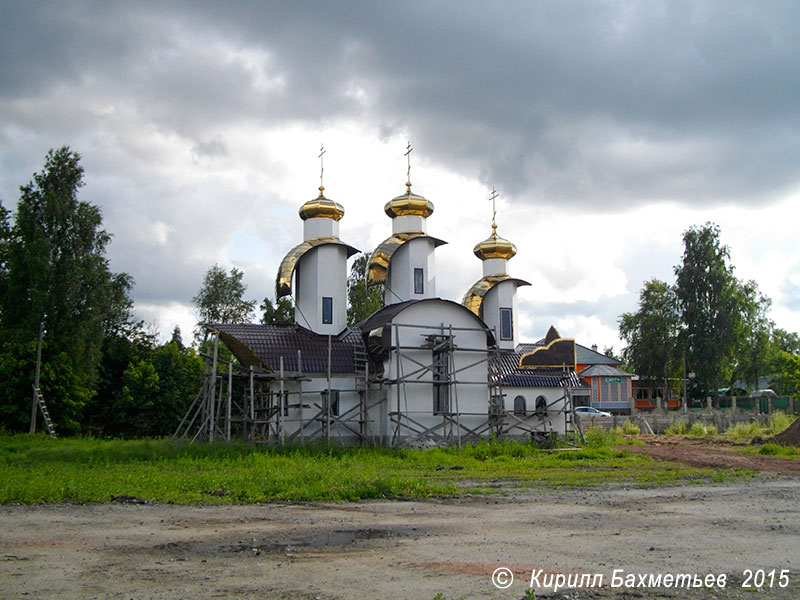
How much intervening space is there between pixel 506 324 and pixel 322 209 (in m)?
8.95

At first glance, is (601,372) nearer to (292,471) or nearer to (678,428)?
(678,428)

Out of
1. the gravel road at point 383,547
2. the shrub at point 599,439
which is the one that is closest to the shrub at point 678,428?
the shrub at point 599,439

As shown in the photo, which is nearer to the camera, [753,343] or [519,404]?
[519,404]

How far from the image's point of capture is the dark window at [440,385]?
2570cm

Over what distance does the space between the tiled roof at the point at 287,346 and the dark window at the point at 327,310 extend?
68 centimetres

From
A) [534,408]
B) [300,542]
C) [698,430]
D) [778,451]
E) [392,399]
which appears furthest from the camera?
[698,430]

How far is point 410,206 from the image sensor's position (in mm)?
29609

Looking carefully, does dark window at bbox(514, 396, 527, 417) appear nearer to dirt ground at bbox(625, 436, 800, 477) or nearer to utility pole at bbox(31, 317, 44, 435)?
dirt ground at bbox(625, 436, 800, 477)

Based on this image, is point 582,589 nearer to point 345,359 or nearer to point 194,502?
point 194,502

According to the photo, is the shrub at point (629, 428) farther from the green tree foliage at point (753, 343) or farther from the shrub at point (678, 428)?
the green tree foliage at point (753, 343)

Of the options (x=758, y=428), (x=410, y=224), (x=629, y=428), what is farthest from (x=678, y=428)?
(x=410, y=224)

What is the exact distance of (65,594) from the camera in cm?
632

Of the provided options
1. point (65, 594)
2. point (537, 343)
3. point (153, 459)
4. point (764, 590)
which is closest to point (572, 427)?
point (537, 343)

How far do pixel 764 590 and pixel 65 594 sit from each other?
5871 mm
